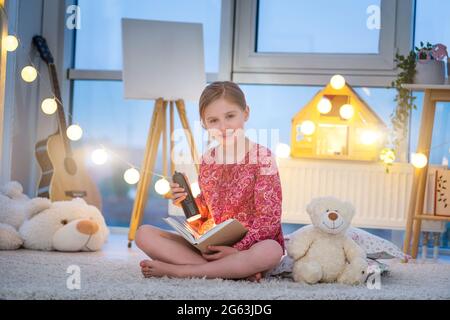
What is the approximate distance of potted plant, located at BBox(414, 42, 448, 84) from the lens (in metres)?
2.46

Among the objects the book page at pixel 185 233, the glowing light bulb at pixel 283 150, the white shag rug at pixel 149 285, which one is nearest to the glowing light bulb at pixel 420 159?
the white shag rug at pixel 149 285

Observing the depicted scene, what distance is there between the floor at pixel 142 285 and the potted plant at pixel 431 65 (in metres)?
0.70

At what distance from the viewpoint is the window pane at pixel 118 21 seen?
2.99 m

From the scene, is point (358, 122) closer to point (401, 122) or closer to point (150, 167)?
point (401, 122)

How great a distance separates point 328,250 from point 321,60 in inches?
51.1

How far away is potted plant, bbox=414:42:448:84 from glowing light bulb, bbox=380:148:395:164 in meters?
0.27

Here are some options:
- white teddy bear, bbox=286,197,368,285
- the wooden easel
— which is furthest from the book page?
the wooden easel

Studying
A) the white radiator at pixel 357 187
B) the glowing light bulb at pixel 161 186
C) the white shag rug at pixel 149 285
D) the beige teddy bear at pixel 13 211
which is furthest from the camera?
the white radiator at pixel 357 187

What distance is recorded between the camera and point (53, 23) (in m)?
3.05

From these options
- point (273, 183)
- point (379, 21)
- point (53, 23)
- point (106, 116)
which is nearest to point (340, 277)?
point (273, 183)

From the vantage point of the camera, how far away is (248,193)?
1.76 meters

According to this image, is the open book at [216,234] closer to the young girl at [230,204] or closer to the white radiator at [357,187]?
the young girl at [230,204]

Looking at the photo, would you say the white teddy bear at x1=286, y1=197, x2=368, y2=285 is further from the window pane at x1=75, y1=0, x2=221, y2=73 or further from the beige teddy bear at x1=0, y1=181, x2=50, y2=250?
the window pane at x1=75, y1=0, x2=221, y2=73

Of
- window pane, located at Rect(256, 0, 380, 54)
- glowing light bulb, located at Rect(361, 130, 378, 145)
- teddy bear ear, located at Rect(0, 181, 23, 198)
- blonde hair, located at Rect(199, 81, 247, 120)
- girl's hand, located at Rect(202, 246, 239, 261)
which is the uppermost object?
window pane, located at Rect(256, 0, 380, 54)
